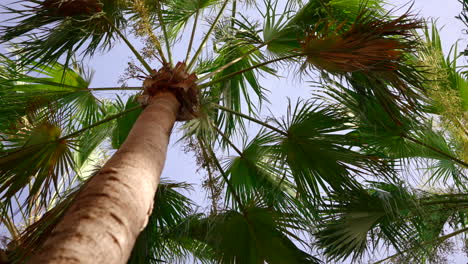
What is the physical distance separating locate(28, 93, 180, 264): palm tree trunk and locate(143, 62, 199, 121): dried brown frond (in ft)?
3.02

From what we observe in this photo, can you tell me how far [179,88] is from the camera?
140 inches

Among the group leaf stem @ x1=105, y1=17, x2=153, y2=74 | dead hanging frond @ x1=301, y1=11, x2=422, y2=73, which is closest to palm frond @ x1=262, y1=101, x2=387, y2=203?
dead hanging frond @ x1=301, y1=11, x2=422, y2=73

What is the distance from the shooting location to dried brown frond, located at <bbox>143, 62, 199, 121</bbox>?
356cm

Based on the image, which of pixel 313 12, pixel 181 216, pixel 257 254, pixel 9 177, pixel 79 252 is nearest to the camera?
pixel 79 252

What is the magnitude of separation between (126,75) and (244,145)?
159cm

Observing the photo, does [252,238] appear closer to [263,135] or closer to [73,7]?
[263,135]

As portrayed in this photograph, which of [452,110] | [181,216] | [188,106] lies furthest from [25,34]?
[452,110]

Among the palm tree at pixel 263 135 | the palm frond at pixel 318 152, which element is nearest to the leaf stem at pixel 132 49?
the palm tree at pixel 263 135

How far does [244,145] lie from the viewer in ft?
16.1

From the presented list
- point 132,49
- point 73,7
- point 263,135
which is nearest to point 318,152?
point 263,135

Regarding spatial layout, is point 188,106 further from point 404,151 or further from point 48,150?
point 404,151

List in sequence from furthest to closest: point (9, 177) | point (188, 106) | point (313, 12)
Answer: point (313, 12)
point (9, 177)
point (188, 106)

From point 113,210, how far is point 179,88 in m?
1.91

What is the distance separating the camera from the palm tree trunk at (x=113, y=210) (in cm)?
148
